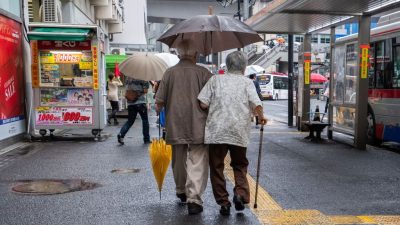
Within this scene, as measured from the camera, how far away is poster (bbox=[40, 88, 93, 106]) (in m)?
11.6

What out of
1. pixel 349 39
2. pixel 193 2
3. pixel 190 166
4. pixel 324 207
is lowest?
pixel 324 207

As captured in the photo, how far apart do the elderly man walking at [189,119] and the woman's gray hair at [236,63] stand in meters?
0.28

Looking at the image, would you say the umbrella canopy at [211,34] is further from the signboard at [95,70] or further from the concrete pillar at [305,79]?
the concrete pillar at [305,79]

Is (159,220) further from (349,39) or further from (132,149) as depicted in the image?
(349,39)

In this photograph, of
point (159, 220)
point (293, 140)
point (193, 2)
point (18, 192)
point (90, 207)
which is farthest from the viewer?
point (193, 2)

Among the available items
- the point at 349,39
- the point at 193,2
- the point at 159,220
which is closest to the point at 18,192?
the point at 159,220

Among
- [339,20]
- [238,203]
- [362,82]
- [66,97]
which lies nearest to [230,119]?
[238,203]

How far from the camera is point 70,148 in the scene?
10.3m

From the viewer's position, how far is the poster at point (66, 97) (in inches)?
456

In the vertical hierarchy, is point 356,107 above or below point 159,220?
above

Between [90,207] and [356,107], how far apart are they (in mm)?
6856

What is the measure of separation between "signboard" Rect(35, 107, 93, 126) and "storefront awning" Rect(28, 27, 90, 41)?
161cm

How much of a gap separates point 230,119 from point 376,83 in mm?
7820

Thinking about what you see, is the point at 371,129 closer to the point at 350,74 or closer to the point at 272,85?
the point at 350,74
